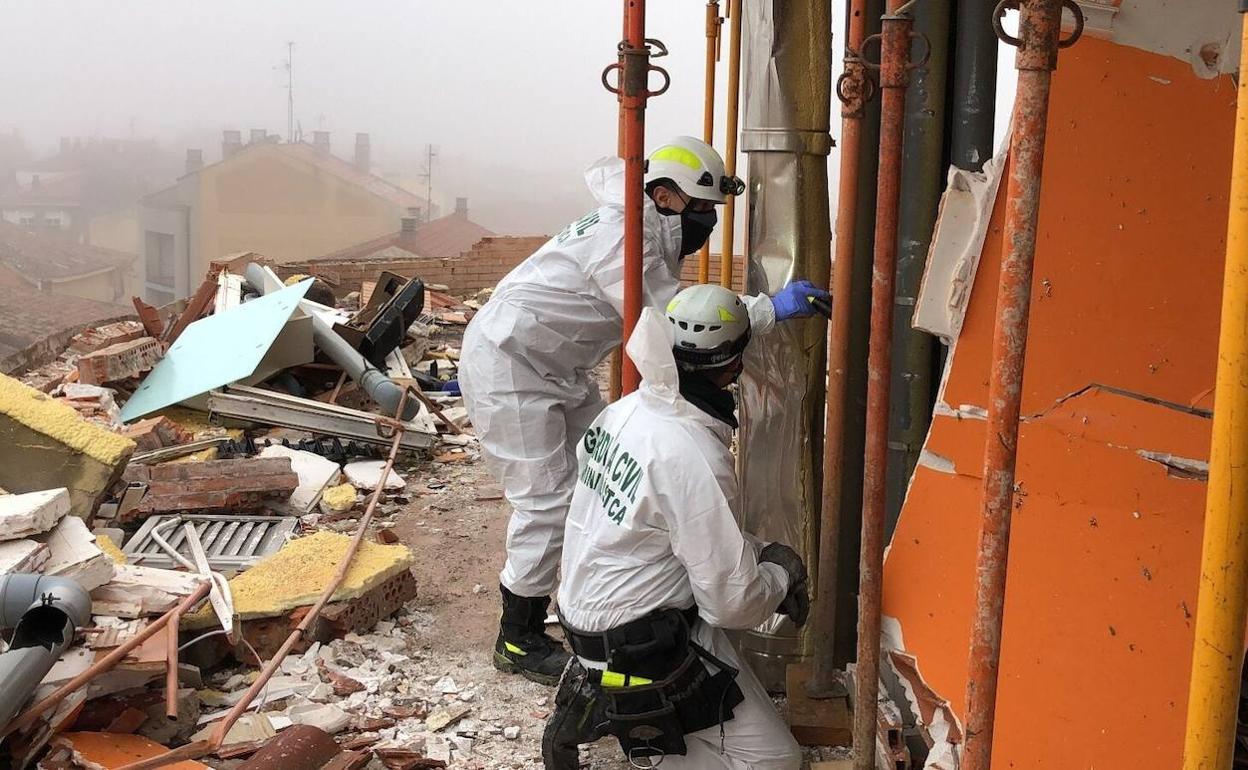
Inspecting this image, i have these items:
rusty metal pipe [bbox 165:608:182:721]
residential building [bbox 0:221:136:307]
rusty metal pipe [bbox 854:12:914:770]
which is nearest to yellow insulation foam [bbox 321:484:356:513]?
rusty metal pipe [bbox 165:608:182:721]

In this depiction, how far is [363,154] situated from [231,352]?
30.6 metres

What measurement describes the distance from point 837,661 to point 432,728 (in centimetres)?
141

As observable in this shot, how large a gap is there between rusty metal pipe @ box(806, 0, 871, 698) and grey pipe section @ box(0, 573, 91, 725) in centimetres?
233

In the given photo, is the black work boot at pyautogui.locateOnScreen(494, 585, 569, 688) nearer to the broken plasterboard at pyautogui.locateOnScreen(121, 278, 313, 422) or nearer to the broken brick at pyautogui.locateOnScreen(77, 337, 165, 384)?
the broken plasterboard at pyautogui.locateOnScreen(121, 278, 313, 422)

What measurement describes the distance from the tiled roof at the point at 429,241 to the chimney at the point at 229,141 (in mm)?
4093

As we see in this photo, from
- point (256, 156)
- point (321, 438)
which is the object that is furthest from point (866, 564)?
point (256, 156)

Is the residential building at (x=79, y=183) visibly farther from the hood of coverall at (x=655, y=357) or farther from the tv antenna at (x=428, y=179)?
the hood of coverall at (x=655, y=357)

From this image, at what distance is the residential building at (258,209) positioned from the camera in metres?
33.6

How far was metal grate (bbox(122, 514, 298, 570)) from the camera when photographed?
5246mm

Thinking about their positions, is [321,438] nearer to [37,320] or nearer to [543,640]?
[543,640]

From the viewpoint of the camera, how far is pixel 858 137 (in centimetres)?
315

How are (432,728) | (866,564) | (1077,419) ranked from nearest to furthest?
(1077,419), (866,564), (432,728)

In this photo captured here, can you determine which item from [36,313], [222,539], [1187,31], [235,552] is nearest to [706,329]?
[1187,31]

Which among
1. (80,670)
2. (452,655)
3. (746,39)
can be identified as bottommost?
(452,655)
